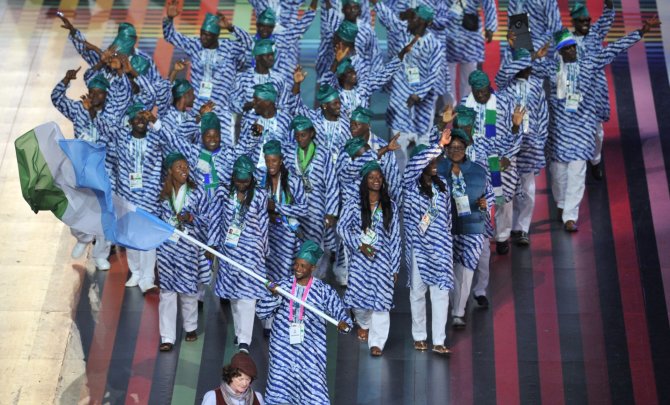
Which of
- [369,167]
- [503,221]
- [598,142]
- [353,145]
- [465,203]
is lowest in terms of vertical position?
[465,203]

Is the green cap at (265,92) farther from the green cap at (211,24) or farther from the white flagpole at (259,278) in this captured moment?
the white flagpole at (259,278)

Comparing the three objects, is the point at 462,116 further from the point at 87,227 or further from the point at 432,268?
the point at 87,227

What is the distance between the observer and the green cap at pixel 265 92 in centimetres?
1552

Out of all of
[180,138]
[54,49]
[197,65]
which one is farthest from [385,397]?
[54,49]

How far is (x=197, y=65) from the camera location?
1734cm

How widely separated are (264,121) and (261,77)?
1.13 meters

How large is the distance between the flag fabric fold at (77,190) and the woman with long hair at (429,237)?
86.1 inches

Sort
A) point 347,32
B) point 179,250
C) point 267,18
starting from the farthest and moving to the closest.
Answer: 1. point 267,18
2. point 347,32
3. point 179,250

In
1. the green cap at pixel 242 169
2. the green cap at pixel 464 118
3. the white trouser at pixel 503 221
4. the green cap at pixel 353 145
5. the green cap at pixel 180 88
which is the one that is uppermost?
the green cap at pixel 180 88

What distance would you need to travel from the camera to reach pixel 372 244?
1434 cm

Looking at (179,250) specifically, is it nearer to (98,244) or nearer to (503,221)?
(98,244)

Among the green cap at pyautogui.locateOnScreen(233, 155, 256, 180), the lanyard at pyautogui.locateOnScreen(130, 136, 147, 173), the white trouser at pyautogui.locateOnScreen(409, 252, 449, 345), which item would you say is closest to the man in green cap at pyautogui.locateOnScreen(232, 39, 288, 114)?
the lanyard at pyautogui.locateOnScreen(130, 136, 147, 173)

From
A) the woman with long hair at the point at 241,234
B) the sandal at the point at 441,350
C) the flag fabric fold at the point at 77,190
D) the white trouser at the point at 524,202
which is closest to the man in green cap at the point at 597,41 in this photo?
the white trouser at the point at 524,202

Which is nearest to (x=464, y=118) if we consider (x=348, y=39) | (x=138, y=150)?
(x=348, y=39)
